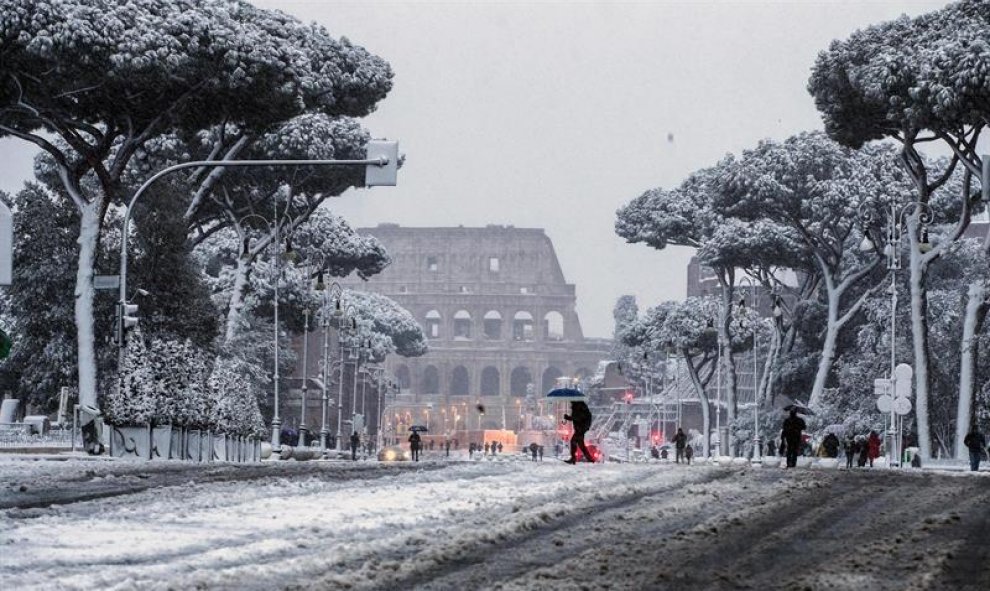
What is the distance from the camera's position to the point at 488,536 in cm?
1200

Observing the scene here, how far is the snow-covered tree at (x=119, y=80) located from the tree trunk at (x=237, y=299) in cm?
1170

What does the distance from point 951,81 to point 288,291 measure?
36.0 metres

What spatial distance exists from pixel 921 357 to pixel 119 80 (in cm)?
2386

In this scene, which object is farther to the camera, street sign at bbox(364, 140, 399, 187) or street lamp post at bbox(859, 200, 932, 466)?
street lamp post at bbox(859, 200, 932, 466)

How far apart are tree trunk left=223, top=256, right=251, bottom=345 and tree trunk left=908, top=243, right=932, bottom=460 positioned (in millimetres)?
21382

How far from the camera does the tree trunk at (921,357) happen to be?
50.0m

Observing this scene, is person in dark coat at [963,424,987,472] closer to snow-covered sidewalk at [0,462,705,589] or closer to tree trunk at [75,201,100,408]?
tree trunk at [75,201,100,408]

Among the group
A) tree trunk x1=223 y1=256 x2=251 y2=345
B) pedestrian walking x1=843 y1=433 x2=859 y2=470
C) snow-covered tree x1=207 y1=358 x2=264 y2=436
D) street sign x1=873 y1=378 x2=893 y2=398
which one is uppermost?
tree trunk x1=223 y1=256 x2=251 y2=345

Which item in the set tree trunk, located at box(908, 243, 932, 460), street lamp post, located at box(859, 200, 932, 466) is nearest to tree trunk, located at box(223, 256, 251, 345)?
street lamp post, located at box(859, 200, 932, 466)

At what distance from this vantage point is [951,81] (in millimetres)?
46844

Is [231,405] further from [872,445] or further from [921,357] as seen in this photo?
[921,357]

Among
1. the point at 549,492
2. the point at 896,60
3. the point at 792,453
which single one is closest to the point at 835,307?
A: the point at 896,60

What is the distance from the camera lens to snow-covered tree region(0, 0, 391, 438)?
41.2 meters

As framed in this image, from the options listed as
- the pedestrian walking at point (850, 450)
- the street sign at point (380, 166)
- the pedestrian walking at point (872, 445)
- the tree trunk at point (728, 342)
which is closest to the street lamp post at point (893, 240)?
the pedestrian walking at point (872, 445)
